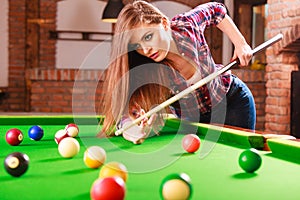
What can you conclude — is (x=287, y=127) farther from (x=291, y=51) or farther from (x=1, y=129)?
(x=1, y=129)

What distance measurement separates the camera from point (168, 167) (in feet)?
5.00

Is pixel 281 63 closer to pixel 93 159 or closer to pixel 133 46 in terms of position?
pixel 133 46

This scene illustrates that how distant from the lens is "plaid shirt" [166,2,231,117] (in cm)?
235

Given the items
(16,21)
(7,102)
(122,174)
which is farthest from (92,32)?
(122,174)

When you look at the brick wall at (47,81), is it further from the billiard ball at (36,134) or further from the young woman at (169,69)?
the billiard ball at (36,134)

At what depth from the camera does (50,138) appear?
224 centimetres

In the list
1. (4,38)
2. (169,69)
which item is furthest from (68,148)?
(4,38)

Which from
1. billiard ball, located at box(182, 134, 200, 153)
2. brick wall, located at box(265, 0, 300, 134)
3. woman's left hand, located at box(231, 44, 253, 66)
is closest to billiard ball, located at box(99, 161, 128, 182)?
billiard ball, located at box(182, 134, 200, 153)

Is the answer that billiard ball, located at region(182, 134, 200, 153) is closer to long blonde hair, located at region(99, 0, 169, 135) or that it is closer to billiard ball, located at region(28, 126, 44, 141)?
long blonde hair, located at region(99, 0, 169, 135)

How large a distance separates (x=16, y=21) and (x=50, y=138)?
18.5 ft

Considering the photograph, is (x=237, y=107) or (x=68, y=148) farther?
(x=237, y=107)

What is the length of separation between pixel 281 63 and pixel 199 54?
2342 mm

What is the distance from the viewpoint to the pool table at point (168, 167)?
3.80ft

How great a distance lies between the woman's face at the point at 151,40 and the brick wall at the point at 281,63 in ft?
8.08
